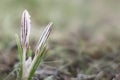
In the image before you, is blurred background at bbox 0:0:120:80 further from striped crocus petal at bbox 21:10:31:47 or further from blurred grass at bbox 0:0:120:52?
striped crocus petal at bbox 21:10:31:47

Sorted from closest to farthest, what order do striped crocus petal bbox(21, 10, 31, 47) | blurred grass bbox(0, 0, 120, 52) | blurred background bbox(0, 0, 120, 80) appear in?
1. striped crocus petal bbox(21, 10, 31, 47)
2. blurred background bbox(0, 0, 120, 80)
3. blurred grass bbox(0, 0, 120, 52)

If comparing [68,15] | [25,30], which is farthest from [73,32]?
[25,30]

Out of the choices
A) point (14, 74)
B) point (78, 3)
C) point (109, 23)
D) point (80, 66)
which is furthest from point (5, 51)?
point (78, 3)

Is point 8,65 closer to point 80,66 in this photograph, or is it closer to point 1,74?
point 1,74

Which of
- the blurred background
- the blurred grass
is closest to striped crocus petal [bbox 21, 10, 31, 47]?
the blurred background

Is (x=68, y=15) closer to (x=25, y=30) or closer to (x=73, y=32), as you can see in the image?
(x=73, y=32)

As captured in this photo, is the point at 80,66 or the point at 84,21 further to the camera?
the point at 84,21

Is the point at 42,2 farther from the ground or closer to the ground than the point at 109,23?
farther from the ground

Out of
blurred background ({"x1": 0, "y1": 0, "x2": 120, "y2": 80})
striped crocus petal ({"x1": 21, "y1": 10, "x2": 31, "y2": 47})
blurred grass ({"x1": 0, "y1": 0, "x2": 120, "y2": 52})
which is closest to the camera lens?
striped crocus petal ({"x1": 21, "y1": 10, "x2": 31, "y2": 47})

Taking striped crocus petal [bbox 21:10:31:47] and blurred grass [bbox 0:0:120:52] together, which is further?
blurred grass [bbox 0:0:120:52]
